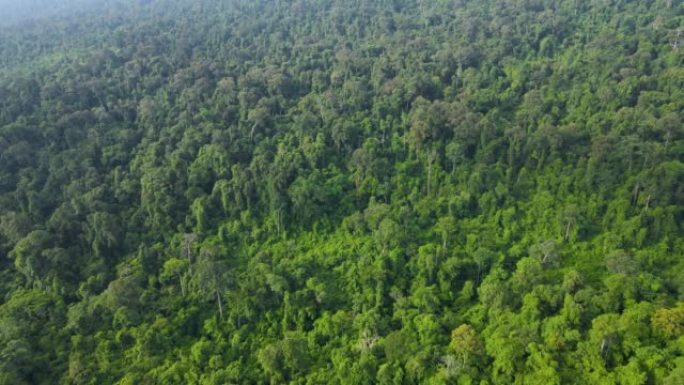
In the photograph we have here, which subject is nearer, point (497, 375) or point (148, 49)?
point (497, 375)

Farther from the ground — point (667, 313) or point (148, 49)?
point (148, 49)

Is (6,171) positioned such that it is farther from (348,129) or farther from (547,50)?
(547,50)

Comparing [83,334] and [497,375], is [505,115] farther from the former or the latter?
[83,334]

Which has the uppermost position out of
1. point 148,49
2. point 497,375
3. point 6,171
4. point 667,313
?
point 148,49

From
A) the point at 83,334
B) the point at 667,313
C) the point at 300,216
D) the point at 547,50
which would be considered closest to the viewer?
the point at 667,313

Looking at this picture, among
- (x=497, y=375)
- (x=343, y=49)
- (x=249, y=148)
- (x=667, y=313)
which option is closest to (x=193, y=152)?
(x=249, y=148)

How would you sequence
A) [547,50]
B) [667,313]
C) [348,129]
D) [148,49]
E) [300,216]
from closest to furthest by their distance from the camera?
[667,313] → [300,216] → [348,129] → [547,50] → [148,49]
